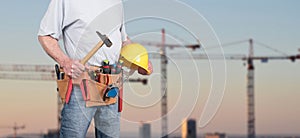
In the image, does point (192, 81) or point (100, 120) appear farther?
point (192, 81)

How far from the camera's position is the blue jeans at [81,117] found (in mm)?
3338

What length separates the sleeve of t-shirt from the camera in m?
3.39

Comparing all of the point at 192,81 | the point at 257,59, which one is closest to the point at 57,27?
the point at 192,81

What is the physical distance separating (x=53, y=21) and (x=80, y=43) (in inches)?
6.8

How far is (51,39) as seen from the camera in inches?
133

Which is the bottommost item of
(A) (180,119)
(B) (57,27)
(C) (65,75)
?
(A) (180,119)

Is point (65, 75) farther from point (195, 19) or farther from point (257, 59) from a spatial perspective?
point (257, 59)

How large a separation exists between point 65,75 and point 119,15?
0.44 meters

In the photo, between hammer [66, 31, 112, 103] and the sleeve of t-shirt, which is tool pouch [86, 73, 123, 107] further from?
the sleeve of t-shirt

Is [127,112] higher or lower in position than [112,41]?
lower

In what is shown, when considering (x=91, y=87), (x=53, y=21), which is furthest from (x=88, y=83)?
(x=53, y=21)

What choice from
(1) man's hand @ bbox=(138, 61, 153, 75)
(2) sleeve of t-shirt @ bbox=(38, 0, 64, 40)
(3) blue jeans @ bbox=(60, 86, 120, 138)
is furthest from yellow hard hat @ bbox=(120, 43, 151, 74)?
(2) sleeve of t-shirt @ bbox=(38, 0, 64, 40)

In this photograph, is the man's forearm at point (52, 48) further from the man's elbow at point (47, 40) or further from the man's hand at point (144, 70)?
the man's hand at point (144, 70)

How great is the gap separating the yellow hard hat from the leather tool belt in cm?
10
